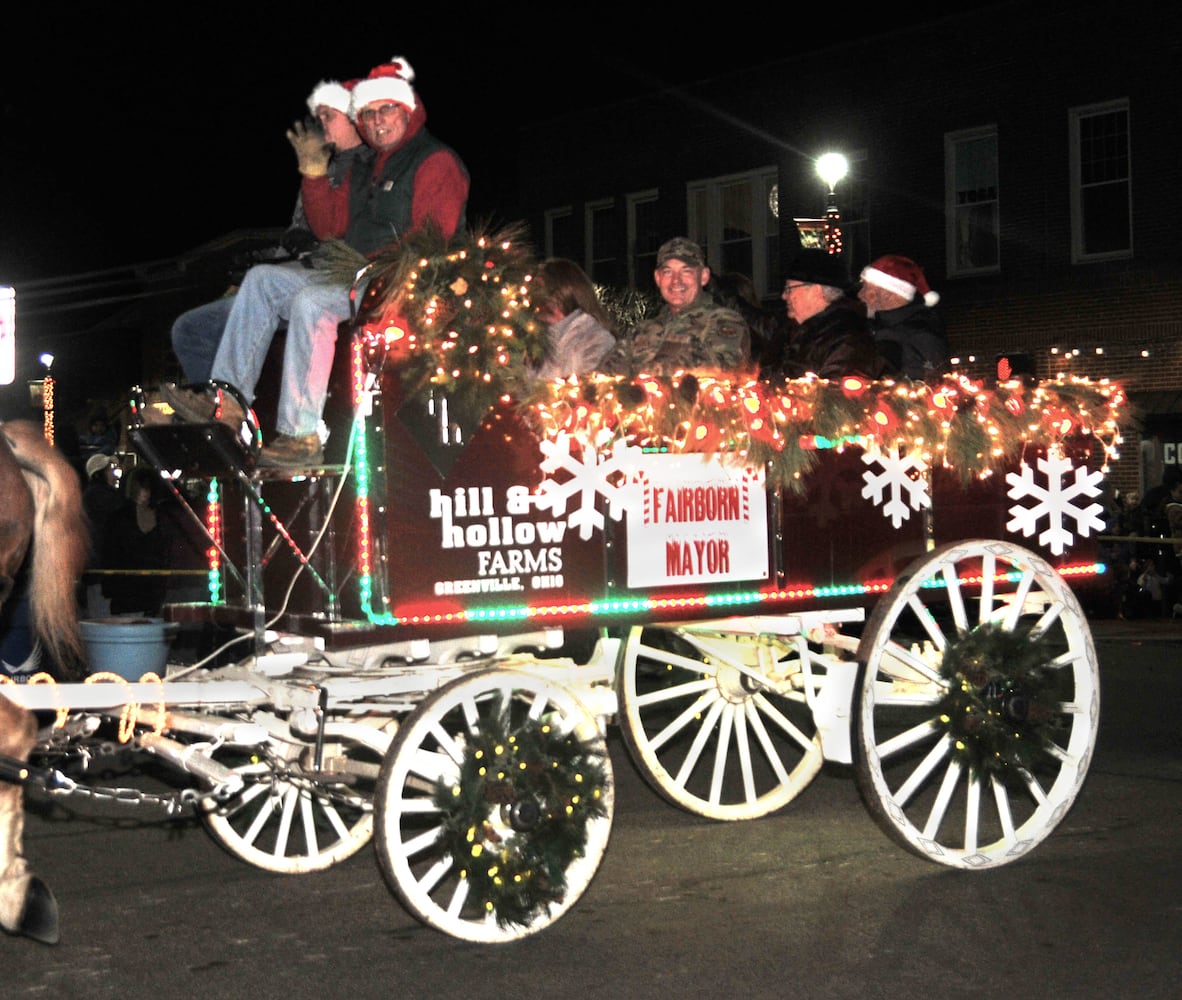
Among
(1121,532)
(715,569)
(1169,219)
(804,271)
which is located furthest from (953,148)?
(715,569)

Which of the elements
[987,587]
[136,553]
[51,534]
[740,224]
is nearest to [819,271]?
[987,587]

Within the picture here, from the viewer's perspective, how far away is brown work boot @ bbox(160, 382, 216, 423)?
5840 millimetres

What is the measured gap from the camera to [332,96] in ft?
21.4

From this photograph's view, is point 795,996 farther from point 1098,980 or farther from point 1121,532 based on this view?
point 1121,532

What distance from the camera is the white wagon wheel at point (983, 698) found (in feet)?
20.5

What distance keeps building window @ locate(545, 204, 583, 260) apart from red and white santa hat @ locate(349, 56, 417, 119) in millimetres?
22171

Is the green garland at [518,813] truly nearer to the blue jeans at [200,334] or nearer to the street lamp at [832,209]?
the blue jeans at [200,334]

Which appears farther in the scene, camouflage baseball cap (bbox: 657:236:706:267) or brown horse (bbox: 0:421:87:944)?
camouflage baseball cap (bbox: 657:236:706:267)

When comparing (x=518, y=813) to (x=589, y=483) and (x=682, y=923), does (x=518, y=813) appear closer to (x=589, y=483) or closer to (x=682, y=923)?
(x=682, y=923)

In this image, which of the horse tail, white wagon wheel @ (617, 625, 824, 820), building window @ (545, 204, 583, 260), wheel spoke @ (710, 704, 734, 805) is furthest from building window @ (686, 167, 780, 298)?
the horse tail

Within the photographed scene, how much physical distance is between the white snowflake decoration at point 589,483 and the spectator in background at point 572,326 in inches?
14.7

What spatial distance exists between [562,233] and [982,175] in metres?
8.30

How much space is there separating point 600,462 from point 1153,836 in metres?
3.15

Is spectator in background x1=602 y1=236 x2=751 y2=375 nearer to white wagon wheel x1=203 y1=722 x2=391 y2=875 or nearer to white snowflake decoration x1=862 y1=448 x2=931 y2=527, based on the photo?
white snowflake decoration x1=862 y1=448 x2=931 y2=527
